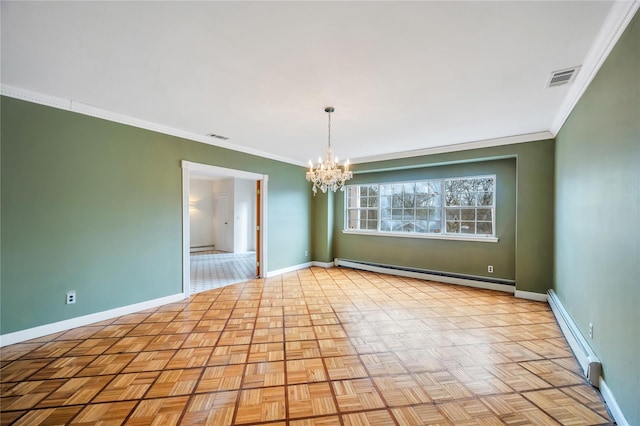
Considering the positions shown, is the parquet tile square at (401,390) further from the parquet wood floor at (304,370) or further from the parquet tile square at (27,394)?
the parquet tile square at (27,394)

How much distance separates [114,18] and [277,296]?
354 cm

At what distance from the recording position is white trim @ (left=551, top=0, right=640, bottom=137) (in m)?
1.46

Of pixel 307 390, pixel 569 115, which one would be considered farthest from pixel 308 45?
pixel 569 115

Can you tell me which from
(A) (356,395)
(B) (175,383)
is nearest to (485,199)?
(A) (356,395)

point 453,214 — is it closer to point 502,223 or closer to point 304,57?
point 502,223

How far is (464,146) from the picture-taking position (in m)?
4.47

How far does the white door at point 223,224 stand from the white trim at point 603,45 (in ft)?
27.6

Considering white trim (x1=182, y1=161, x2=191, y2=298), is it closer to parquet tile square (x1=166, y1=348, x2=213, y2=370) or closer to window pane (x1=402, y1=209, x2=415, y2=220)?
parquet tile square (x1=166, y1=348, x2=213, y2=370)

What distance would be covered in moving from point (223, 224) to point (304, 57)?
8.01 m

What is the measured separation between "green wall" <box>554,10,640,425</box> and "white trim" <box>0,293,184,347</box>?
175 inches

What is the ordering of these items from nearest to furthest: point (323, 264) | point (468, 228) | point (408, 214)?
1. point (468, 228)
2. point (408, 214)
3. point (323, 264)

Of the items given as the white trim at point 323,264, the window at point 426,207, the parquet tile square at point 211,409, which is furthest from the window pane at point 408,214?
the parquet tile square at point 211,409

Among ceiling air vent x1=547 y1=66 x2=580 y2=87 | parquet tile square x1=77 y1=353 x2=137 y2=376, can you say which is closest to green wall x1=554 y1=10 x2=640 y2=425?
ceiling air vent x1=547 y1=66 x2=580 y2=87

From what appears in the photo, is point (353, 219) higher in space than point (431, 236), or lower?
higher
